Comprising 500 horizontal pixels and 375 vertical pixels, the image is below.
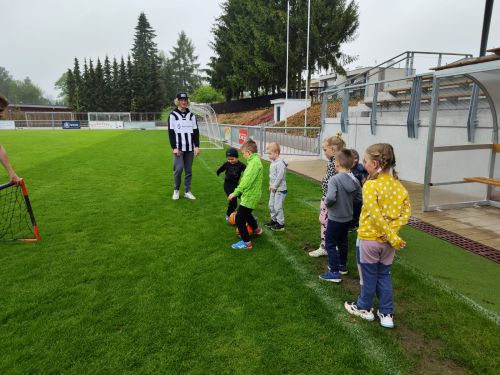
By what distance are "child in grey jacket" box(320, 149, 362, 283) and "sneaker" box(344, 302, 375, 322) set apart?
0.60m

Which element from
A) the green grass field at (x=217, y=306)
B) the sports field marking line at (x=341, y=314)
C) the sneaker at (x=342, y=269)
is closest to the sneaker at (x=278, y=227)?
the green grass field at (x=217, y=306)

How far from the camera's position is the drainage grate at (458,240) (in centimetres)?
488

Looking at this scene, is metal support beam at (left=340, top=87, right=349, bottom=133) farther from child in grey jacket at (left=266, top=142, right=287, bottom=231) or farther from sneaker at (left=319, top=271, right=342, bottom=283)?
sneaker at (left=319, top=271, right=342, bottom=283)

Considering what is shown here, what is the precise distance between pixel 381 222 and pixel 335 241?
1.09 meters

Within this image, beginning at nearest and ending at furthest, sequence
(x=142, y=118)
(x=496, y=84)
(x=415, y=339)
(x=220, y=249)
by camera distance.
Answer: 1. (x=415, y=339)
2. (x=220, y=249)
3. (x=496, y=84)
4. (x=142, y=118)

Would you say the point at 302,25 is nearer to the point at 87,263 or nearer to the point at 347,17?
the point at 347,17

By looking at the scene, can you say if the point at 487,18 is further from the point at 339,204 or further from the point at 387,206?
the point at 387,206

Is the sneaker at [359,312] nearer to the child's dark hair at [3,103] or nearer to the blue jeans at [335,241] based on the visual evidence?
the blue jeans at [335,241]

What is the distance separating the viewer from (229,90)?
55.4 m

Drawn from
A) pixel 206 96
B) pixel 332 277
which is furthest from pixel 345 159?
pixel 206 96

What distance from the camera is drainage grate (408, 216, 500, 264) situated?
16.0 ft

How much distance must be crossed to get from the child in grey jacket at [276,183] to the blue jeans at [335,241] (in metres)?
1.56

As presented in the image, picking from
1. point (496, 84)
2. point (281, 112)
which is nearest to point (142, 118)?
point (281, 112)

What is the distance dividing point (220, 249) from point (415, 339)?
2.67 meters
